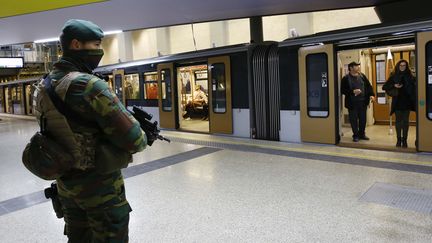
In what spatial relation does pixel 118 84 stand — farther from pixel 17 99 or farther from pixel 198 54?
pixel 17 99

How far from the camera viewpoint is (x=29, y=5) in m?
6.01

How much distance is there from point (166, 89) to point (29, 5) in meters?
4.90

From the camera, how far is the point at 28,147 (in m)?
1.79

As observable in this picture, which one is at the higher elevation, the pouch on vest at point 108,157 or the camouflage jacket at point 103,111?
the camouflage jacket at point 103,111

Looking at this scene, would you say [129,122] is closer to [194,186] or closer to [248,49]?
[194,186]

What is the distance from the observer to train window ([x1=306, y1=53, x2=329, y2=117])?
22.9 feet

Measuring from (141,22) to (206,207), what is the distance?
17.4 feet

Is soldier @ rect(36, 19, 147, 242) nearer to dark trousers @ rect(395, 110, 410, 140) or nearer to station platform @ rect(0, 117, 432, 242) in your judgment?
station platform @ rect(0, 117, 432, 242)

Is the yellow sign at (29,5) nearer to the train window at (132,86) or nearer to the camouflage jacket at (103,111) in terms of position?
the camouflage jacket at (103,111)

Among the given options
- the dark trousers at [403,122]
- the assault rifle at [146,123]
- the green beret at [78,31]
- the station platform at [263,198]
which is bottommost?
the station platform at [263,198]

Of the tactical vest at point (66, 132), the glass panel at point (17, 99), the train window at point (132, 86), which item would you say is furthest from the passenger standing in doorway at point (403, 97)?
the glass panel at point (17, 99)

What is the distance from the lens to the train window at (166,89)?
10.4 metres

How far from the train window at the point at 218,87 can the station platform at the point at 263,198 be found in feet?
7.67

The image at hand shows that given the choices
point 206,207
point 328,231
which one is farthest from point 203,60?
point 328,231
